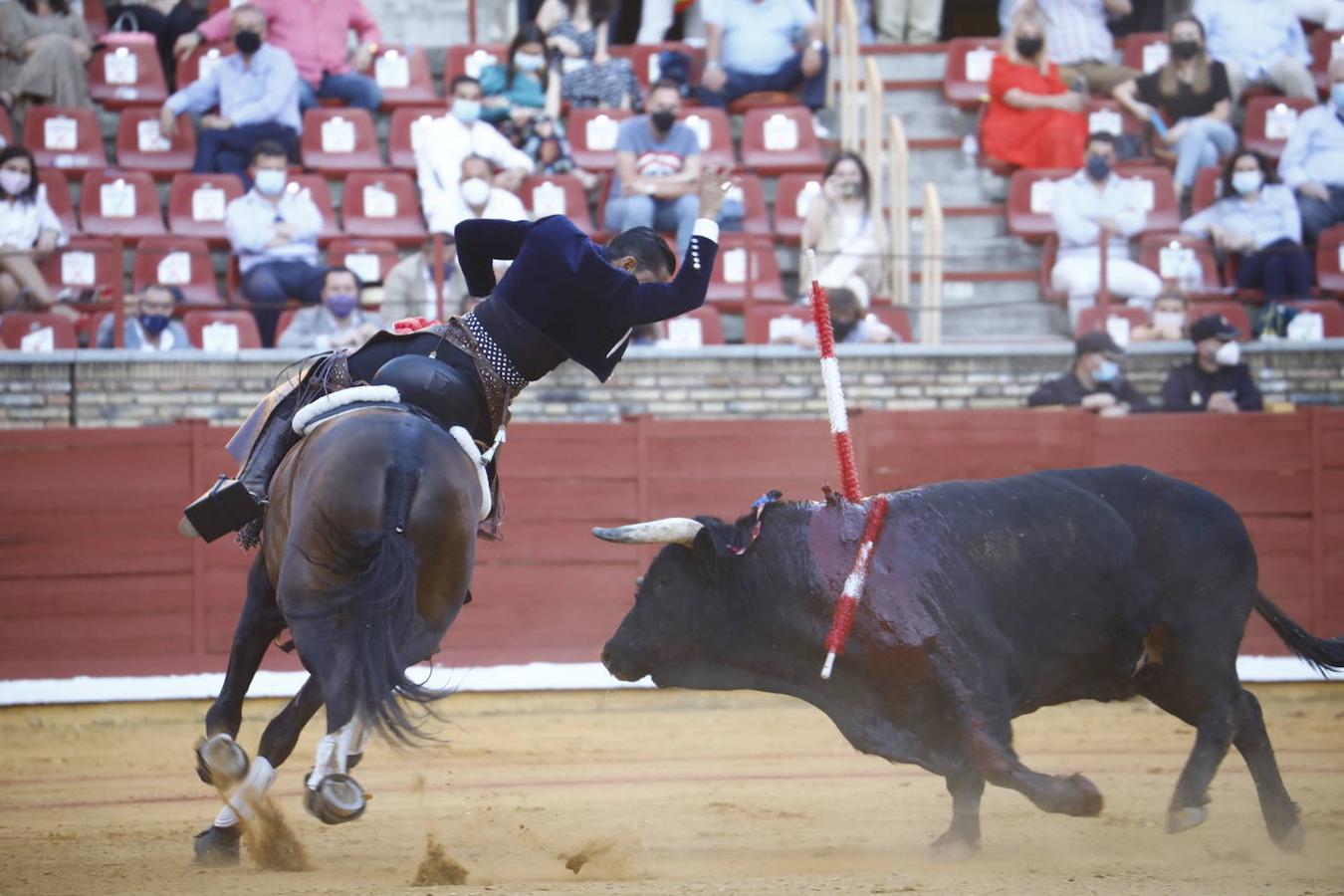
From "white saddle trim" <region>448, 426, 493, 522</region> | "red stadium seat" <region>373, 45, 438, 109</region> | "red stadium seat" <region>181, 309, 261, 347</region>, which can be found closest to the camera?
"white saddle trim" <region>448, 426, 493, 522</region>

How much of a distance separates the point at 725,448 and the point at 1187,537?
4.55 metres

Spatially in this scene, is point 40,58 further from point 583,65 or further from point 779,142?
point 779,142

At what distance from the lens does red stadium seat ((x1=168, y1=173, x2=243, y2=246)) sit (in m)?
11.7

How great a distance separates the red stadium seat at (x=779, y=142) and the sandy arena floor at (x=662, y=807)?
438 cm

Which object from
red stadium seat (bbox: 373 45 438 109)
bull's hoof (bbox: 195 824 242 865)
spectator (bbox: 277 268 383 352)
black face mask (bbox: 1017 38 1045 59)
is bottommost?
bull's hoof (bbox: 195 824 242 865)

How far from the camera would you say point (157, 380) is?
10.6 meters

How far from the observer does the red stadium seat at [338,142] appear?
40.2 ft

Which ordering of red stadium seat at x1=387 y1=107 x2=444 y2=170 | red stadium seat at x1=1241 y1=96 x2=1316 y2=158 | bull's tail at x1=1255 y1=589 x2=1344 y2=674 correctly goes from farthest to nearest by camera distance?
red stadium seat at x1=1241 y1=96 x2=1316 y2=158
red stadium seat at x1=387 y1=107 x2=444 y2=170
bull's tail at x1=1255 y1=589 x2=1344 y2=674

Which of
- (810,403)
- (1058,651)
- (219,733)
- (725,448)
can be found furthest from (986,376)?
(219,733)

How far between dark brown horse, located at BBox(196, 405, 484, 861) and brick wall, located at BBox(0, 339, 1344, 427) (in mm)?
5684

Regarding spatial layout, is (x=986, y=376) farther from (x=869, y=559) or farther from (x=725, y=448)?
(x=869, y=559)

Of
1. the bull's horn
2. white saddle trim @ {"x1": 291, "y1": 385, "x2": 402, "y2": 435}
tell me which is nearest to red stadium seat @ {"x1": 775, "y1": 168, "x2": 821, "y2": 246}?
the bull's horn

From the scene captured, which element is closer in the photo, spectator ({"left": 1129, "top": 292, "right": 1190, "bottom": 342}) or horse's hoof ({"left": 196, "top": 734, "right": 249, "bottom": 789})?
horse's hoof ({"left": 196, "top": 734, "right": 249, "bottom": 789})

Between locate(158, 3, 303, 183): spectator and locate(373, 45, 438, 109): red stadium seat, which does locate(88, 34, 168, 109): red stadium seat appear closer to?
locate(158, 3, 303, 183): spectator
